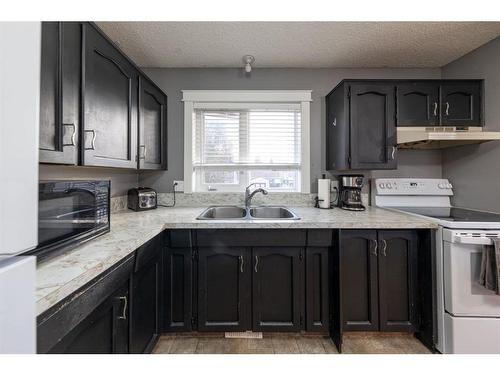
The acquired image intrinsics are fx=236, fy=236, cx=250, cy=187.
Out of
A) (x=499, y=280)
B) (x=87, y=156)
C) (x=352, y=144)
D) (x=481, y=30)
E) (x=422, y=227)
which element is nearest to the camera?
(x=87, y=156)

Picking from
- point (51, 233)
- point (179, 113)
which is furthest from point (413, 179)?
point (51, 233)

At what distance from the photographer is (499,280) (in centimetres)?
131

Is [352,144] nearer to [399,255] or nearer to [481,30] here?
[399,255]

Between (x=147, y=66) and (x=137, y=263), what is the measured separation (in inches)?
76.2

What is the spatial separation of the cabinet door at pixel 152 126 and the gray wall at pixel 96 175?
382 mm

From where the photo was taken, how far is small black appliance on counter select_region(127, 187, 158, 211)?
1.99 metres

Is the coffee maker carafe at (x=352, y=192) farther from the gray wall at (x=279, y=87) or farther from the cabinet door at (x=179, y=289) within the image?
the cabinet door at (x=179, y=289)

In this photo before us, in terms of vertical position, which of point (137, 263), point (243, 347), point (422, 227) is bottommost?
point (243, 347)

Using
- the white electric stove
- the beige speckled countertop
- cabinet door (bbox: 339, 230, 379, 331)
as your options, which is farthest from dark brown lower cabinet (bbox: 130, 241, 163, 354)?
the white electric stove

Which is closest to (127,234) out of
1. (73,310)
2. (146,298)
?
(146,298)

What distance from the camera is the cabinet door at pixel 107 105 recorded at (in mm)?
1135

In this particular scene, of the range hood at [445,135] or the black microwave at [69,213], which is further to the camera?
the range hood at [445,135]

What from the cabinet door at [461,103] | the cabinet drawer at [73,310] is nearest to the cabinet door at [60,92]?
the cabinet drawer at [73,310]

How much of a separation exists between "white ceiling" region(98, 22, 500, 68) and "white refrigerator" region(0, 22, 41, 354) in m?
1.54
